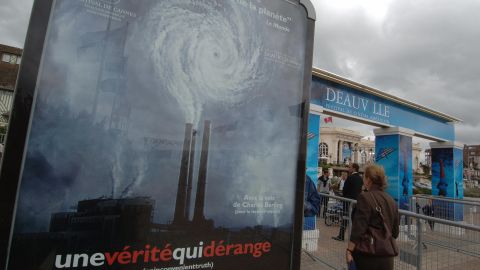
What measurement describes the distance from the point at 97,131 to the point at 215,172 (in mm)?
731

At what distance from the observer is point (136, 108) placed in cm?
170

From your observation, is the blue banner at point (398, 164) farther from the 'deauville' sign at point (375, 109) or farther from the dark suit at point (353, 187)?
the dark suit at point (353, 187)

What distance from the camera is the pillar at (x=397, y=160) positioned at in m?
9.88

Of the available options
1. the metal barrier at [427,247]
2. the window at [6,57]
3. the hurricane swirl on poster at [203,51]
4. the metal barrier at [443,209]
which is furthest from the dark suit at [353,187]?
the window at [6,57]

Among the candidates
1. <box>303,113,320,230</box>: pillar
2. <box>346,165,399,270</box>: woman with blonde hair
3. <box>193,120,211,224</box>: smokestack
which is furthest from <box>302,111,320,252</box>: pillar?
<box>193,120,211,224</box>: smokestack

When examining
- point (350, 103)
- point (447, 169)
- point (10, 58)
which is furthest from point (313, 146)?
point (10, 58)

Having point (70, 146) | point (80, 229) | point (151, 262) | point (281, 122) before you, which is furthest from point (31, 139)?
point (281, 122)

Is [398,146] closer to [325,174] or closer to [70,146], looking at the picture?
[325,174]

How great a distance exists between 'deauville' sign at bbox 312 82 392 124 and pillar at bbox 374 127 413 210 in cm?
64

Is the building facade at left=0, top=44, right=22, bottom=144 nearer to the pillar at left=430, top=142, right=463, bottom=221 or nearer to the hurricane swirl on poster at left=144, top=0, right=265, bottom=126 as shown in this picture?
the hurricane swirl on poster at left=144, top=0, right=265, bottom=126

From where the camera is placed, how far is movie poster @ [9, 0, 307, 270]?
1.51 m

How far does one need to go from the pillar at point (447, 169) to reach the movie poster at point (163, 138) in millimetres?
13311

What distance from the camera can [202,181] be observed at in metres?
1.87

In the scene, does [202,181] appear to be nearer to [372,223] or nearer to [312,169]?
[372,223]
